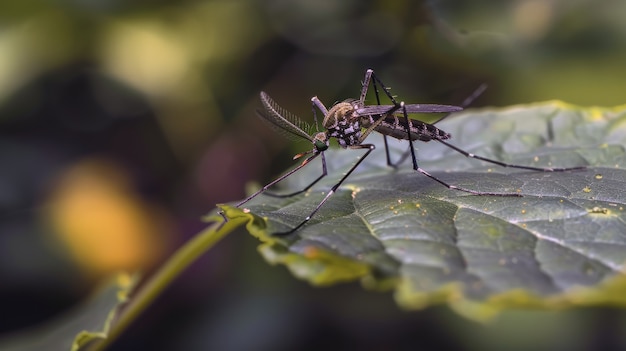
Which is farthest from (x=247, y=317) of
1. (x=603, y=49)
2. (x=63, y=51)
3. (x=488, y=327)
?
(x=603, y=49)

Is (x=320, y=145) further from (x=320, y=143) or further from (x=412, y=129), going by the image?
(x=412, y=129)

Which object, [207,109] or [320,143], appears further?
[207,109]

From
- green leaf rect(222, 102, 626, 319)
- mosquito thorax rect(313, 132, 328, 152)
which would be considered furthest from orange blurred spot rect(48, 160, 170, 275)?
mosquito thorax rect(313, 132, 328, 152)

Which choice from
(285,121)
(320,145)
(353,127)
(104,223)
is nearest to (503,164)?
(353,127)

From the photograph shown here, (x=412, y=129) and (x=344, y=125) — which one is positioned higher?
(x=344, y=125)

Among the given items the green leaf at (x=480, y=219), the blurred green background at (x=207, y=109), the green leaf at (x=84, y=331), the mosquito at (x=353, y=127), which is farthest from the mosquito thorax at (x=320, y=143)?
the blurred green background at (x=207, y=109)

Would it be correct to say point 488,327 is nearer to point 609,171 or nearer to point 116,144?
point 609,171
